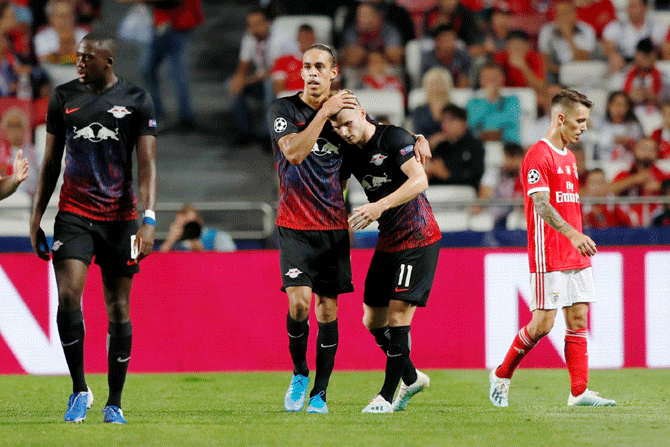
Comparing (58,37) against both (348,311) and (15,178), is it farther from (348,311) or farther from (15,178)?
(15,178)

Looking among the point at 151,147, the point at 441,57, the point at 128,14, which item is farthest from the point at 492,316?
the point at 128,14

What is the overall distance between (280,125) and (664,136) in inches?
302

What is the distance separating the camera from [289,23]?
13.5m

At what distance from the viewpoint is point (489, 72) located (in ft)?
41.3

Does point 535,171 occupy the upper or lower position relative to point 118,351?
upper

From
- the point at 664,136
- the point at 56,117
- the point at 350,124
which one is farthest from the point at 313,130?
the point at 664,136

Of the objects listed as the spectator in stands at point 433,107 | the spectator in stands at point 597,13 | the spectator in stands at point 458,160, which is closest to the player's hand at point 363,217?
the spectator in stands at point 458,160

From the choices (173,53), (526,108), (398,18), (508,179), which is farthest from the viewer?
(398,18)

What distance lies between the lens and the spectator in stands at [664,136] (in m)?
12.2

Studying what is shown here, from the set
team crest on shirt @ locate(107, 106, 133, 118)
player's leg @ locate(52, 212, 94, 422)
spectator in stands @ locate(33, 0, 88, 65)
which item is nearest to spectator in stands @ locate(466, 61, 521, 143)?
spectator in stands @ locate(33, 0, 88, 65)

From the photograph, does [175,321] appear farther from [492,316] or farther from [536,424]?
[536,424]

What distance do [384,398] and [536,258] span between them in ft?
4.66

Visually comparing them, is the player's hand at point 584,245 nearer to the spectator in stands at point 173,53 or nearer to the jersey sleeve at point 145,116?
the jersey sleeve at point 145,116

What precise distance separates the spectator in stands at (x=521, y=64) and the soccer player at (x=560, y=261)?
6658mm
